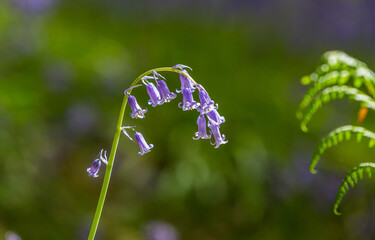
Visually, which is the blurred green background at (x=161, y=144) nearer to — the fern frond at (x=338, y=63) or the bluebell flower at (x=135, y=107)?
the bluebell flower at (x=135, y=107)

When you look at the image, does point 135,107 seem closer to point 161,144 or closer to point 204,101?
point 204,101

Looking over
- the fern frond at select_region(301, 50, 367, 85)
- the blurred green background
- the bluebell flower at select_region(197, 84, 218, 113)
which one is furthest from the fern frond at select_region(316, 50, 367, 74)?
the blurred green background

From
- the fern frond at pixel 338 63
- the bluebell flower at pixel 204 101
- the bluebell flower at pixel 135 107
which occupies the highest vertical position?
the fern frond at pixel 338 63

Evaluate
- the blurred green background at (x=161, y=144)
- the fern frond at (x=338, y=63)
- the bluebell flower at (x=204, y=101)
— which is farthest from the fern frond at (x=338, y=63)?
the blurred green background at (x=161, y=144)

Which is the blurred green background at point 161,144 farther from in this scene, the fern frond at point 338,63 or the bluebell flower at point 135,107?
the fern frond at point 338,63

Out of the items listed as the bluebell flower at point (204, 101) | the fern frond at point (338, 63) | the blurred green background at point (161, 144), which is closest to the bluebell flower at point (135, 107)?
the bluebell flower at point (204, 101)

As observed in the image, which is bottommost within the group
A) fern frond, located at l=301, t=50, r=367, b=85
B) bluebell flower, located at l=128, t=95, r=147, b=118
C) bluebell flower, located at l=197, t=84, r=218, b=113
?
bluebell flower, located at l=128, t=95, r=147, b=118

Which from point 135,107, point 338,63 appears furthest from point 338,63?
point 135,107

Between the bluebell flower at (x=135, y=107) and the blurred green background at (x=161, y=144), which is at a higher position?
the blurred green background at (x=161, y=144)

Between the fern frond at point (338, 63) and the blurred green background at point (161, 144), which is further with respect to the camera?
the blurred green background at point (161, 144)

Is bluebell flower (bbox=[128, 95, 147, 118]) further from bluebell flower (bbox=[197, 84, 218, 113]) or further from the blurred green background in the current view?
the blurred green background
